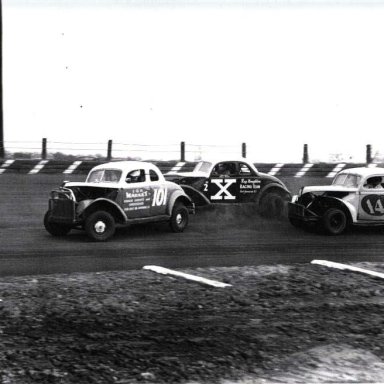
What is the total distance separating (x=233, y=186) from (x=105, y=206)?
13.7 feet

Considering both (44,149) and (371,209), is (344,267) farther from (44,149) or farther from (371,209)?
(44,149)

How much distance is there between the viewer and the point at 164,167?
26.3 meters

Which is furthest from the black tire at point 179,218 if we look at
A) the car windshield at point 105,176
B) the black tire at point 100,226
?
the black tire at point 100,226

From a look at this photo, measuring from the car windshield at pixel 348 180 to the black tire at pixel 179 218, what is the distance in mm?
3422

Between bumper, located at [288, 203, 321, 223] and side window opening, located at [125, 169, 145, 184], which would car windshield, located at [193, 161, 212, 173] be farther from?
side window opening, located at [125, 169, 145, 184]

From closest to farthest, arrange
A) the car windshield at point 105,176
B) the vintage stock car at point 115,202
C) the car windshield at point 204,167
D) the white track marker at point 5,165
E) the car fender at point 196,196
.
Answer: the vintage stock car at point 115,202 → the car windshield at point 105,176 → the car fender at point 196,196 → the car windshield at point 204,167 → the white track marker at point 5,165

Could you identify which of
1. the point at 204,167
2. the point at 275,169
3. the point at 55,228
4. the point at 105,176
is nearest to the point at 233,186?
the point at 204,167

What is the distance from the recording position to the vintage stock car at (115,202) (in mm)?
15461

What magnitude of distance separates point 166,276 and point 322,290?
213 cm

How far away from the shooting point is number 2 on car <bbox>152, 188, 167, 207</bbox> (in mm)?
16531

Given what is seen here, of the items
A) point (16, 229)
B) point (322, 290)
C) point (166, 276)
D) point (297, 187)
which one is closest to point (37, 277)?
point (166, 276)

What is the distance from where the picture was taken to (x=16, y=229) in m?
17.3

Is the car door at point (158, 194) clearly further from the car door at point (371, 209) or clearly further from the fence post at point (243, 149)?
the fence post at point (243, 149)

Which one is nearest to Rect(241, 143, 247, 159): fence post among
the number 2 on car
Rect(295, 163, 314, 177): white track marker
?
Rect(295, 163, 314, 177): white track marker
